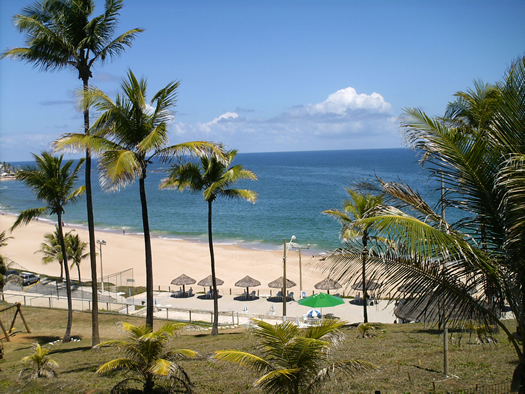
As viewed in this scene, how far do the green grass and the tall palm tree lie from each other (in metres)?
2.10

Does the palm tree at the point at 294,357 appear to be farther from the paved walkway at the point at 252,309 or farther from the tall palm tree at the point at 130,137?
the paved walkway at the point at 252,309

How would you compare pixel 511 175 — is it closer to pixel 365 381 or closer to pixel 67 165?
pixel 365 381

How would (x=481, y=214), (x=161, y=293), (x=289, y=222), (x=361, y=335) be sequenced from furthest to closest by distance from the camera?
(x=289, y=222) → (x=161, y=293) → (x=361, y=335) → (x=481, y=214)

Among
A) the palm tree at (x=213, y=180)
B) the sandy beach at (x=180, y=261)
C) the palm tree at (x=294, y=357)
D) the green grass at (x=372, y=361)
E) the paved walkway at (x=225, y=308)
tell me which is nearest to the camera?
the palm tree at (x=294, y=357)

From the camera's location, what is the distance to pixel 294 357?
6.02 m

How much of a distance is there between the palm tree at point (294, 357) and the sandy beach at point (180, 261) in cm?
2432

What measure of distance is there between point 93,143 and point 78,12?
453cm

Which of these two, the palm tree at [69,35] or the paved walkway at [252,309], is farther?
the paved walkway at [252,309]

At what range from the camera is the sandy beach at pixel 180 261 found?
3568 cm

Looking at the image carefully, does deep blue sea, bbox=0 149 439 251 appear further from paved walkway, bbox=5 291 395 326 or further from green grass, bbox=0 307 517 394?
green grass, bbox=0 307 517 394

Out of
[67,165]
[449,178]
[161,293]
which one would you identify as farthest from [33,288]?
[449,178]

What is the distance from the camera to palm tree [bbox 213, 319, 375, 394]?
5943 mm

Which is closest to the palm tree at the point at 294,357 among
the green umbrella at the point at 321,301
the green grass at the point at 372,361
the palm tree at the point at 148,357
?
the palm tree at the point at 148,357

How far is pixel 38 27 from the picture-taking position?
11.6 metres
